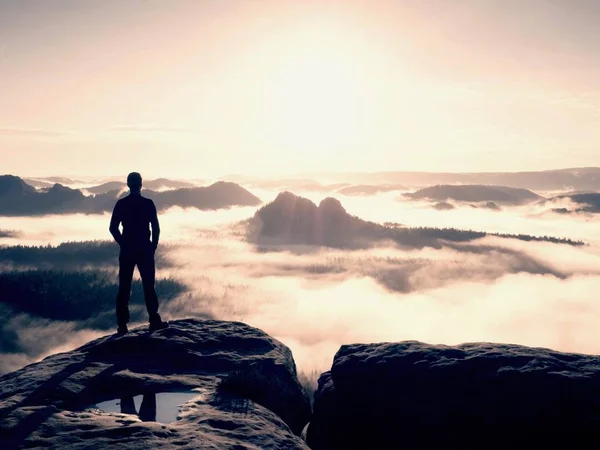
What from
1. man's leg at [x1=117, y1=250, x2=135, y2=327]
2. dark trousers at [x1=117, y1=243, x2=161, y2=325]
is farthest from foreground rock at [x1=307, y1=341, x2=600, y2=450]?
man's leg at [x1=117, y1=250, x2=135, y2=327]

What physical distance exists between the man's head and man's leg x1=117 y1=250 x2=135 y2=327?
1.94m

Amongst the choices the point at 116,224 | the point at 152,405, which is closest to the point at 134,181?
the point at 116,224

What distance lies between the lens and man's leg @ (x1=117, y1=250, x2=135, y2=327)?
44.2 feet

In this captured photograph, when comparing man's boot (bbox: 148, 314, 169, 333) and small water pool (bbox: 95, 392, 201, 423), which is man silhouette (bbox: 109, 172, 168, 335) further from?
small water pool (bbox: 95, 392, 201, 423)

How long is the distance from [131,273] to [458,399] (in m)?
9.10

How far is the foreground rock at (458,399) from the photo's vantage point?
9.57 m

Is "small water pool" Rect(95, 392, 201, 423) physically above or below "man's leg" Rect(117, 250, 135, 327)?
below

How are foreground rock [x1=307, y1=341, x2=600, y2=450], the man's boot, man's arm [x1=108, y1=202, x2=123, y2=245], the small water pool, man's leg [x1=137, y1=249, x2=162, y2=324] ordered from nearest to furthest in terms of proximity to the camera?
1. the small water pool
2. foreground rock [x1=307, y1=341, x2=600, y2=450]
3. man's arm [x1=108, y1=202, x2=123, y2=245]
4. man's leg [x1=137, y1=249, x2=162, y2=324]
5. the man's boot

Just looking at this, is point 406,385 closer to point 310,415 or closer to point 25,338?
point 310,415

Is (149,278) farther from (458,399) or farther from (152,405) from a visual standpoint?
(458,399)

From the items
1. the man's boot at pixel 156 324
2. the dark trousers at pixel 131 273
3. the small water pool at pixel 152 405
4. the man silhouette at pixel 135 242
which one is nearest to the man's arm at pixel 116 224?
the man silhouette at pixel 135 242

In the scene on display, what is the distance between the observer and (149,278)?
44.9ft

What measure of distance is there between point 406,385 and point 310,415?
2.72 metres

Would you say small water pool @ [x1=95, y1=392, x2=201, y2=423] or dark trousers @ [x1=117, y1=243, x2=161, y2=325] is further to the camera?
dark trousers @ [x1=117, y1=243, x2=161, y2=325]
